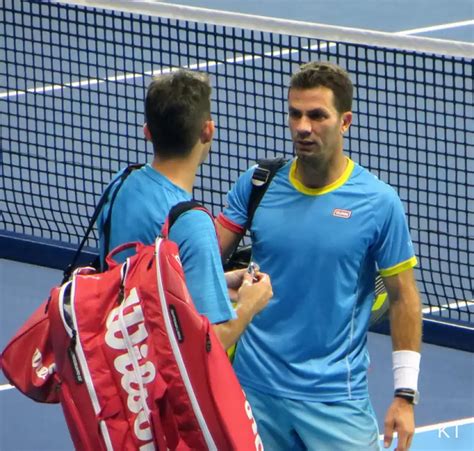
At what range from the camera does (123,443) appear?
394 cm

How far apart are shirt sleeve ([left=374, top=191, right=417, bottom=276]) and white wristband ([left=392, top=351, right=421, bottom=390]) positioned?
279 millimetres

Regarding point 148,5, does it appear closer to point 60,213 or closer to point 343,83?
point 60,213

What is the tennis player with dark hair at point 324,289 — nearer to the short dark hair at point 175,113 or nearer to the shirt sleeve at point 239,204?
the shirt sleeve at point 239,204

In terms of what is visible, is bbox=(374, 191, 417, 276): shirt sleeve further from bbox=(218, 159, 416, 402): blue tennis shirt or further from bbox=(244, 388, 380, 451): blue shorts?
bbox=(244, 388, 380, 451): blue shorts

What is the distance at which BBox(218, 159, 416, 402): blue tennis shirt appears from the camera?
4.86 m

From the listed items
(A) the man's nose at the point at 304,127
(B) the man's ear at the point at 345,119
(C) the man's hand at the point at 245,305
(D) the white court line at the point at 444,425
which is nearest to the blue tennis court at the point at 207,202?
(D) the white court line at the point at 444,425

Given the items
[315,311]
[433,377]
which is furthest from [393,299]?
[433,377]

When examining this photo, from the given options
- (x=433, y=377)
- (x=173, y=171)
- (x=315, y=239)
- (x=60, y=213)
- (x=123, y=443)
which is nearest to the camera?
(x=123, y=443)

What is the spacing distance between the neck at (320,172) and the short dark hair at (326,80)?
0.18 meters

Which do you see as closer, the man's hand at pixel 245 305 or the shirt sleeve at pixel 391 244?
the man's hand at pixel 245 305

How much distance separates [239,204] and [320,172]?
346 mm

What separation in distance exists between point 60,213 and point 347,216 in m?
4.46

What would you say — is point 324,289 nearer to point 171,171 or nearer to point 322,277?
point 322,277

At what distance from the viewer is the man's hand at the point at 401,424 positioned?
15.6 ft
